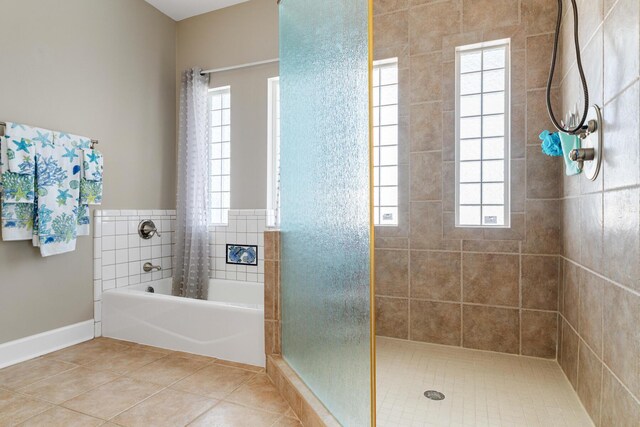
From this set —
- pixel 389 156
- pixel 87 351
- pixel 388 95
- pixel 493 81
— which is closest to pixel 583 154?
pixel 493 81

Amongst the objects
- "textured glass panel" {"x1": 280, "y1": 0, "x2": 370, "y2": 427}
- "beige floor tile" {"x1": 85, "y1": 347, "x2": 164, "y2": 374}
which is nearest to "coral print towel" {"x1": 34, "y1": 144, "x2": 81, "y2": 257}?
"beige floor tile" {"x1": 85, "y1": 347, "x2": 164, "y2": 374}

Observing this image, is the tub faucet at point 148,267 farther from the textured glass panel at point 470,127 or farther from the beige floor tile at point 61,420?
the textured glass panel at point 470,127

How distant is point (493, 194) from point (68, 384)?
2.82m

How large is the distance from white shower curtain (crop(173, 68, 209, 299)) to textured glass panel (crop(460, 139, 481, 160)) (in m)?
2.16

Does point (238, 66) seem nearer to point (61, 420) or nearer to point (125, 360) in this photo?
point (125, 360)

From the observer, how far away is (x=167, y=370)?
2105 millimetres

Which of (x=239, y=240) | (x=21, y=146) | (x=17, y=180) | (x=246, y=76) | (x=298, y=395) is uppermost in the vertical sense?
(x=246, y=76)

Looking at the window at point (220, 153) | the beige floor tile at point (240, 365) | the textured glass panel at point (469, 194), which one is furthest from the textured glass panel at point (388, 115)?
the beige floor tile at point (240, 365)

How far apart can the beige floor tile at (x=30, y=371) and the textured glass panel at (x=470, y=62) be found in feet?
10.5

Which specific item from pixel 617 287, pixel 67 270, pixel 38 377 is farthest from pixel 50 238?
pixel 617 287

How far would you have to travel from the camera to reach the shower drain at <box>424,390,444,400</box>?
177cm

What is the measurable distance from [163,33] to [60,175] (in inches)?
69.5

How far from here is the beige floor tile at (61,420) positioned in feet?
5.07

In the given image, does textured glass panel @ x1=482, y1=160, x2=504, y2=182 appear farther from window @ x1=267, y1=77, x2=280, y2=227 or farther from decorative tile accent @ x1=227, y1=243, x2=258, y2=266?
decorative tile accent @ x1=227, y1=243, x2=258, y2=266
